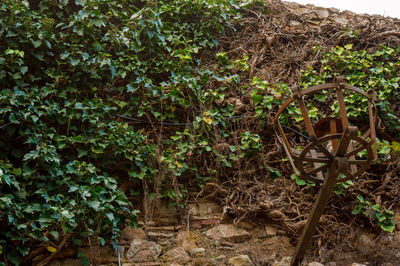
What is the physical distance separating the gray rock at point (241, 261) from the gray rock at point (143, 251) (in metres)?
0.59

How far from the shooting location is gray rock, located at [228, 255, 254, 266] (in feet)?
9.15

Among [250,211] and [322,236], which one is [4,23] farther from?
[322,236]

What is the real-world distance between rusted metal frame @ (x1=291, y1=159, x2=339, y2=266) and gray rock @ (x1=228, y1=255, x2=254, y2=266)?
1.15ft

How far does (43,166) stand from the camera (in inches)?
113

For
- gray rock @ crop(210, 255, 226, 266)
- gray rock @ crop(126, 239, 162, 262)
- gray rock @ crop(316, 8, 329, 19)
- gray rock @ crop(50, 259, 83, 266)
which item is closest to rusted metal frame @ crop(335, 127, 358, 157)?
gray rock @ crop(210, 255, 226, 266)

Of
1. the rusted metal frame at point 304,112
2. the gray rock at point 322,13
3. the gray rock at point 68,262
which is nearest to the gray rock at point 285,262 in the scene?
the rusted metal frame at point 304,112

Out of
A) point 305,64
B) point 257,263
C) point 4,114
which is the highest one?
point 305,64

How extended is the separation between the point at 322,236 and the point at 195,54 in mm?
2279

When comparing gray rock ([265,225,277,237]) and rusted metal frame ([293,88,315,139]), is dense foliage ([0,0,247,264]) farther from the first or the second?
rusted metal frame ([293,88,315,139])

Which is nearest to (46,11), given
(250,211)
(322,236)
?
(250,211)

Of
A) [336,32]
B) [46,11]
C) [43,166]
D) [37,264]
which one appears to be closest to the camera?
[37,264]

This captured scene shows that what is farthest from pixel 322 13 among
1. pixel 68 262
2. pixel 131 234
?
pixel 68 262

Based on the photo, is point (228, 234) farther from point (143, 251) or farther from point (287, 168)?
point (287, 168)

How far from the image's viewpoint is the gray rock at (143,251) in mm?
2863
